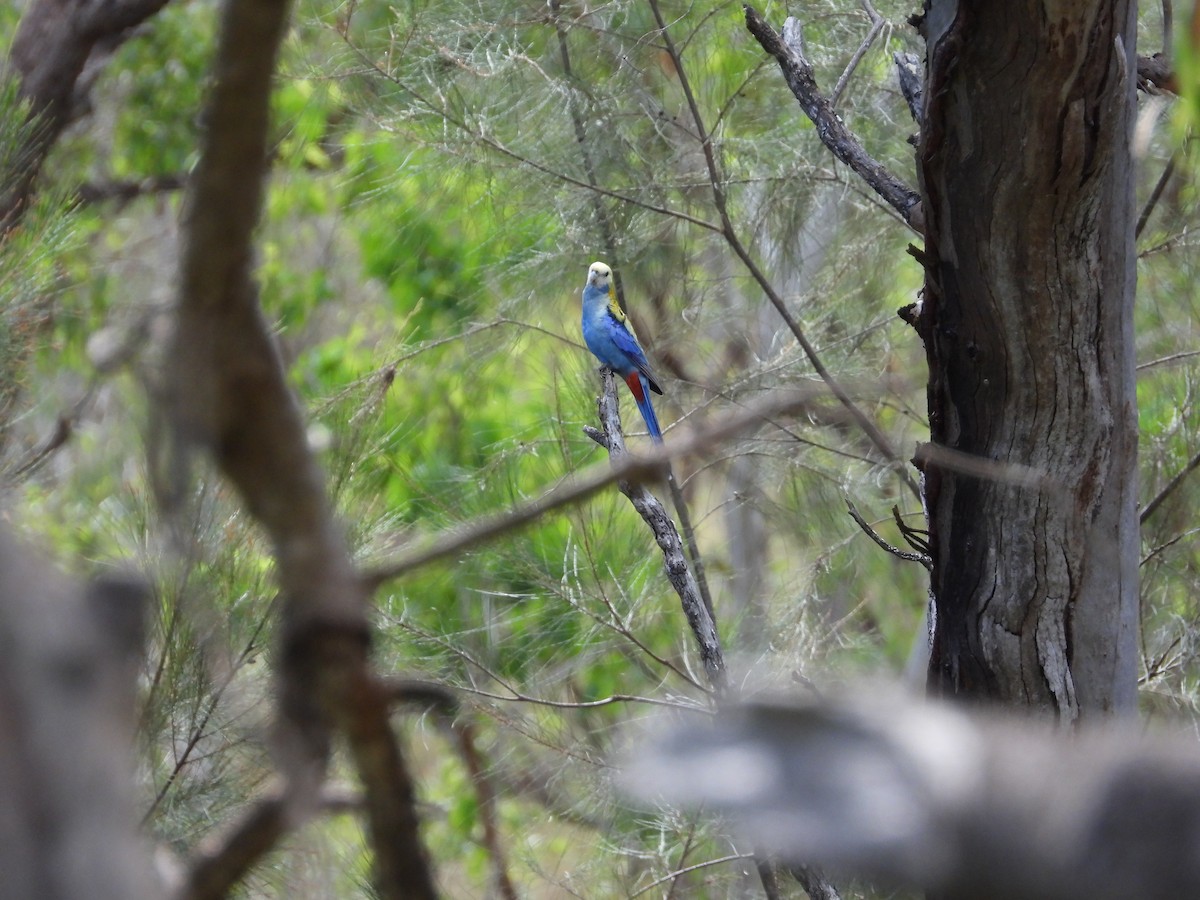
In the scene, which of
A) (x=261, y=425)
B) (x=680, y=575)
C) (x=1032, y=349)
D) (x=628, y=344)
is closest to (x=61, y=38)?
(x=628, y=344)

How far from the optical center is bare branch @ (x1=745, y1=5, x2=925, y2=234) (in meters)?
1.31

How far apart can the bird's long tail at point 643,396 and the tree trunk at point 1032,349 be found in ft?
4.83

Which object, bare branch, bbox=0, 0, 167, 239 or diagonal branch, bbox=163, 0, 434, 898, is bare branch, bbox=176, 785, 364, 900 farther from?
bare branch, bbox=0, 0, 167, 239

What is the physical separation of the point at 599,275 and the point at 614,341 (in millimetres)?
169

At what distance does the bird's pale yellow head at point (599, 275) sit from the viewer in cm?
257

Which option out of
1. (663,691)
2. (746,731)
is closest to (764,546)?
(663,691)

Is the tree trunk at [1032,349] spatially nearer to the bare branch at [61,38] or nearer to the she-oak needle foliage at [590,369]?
the she-oak needle foliage at [590,369]

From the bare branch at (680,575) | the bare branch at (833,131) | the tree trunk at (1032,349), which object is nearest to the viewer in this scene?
the tree trunk at (1032,349)

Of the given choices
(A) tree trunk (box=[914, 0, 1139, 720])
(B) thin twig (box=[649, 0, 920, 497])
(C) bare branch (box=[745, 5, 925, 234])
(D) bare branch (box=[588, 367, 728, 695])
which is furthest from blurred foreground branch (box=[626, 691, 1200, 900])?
(B) thin twig (box=[649, 0, 920, 497])

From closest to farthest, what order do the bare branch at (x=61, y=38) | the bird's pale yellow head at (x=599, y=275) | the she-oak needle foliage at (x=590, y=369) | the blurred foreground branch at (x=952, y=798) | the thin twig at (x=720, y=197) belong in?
1. the blurred foreground branch at (x=952, y=798)
2. the she-oak needle foliage at (x=590, y=369)
3. the thin twig at (x=720, y=197)
4. the bird's pale yellow head at (x=599, y=275)
5. the bare branch at (x=61, y=38)

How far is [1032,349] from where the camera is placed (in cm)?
113

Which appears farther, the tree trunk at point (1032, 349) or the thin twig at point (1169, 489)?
the thin twig at point (1169, 489)

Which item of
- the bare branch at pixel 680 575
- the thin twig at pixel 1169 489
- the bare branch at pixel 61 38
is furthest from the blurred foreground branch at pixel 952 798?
the bare branch at pixel 61 38

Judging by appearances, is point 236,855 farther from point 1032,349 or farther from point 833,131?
point 833,131
